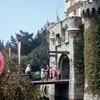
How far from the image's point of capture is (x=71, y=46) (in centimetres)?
A: 1653

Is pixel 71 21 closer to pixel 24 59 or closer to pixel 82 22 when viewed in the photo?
pixel 82 22

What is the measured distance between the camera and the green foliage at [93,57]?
47.4 ft

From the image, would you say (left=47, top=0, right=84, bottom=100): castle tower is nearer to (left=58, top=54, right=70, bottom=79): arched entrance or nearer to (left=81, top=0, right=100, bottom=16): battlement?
(left=58, top=54, right=70, bottom=79): arched entrance

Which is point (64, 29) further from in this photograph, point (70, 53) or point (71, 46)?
point (70, 53)

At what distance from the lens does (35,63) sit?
37531mm

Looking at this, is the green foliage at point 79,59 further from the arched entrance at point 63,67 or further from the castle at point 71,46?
the arched entrance at point 63,67

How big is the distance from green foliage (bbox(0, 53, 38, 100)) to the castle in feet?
26.0

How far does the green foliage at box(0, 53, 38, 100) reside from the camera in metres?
7.11

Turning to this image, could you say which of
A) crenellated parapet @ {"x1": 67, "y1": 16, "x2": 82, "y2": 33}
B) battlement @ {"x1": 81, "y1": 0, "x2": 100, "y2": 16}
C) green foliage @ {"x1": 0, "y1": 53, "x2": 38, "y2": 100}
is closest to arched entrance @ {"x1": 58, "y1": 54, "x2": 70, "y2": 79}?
crenellated parapet @ {"x1": 67, "y1": 16, "x2": 82, "y2": 33}

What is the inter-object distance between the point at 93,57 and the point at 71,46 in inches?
93.6

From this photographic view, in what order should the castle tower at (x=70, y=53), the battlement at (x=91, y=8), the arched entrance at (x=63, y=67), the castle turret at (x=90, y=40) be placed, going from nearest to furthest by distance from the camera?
the castle turret at (x=90, y=40) < the battlement at (x=91, y=8) < the castle tower at (x=70, y=53) < the arched entrance at (x=63, y=67)

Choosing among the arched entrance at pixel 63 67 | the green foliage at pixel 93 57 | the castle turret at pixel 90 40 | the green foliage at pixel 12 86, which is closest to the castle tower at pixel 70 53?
the arched entrance at pixel 63 67

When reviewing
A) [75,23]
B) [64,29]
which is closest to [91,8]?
[75,23]

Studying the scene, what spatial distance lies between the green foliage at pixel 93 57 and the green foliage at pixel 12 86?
7490 millimetres
